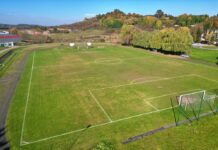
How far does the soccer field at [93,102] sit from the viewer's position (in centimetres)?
1531

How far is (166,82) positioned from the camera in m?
28.1

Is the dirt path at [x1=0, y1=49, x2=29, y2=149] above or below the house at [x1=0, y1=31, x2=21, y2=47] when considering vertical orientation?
below

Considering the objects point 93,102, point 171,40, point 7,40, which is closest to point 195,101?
point 93,102

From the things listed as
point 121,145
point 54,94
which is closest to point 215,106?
point 121,145

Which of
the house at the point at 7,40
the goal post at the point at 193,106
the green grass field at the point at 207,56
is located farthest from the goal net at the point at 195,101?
the house at the point at 7,40

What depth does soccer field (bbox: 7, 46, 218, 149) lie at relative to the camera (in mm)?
15312

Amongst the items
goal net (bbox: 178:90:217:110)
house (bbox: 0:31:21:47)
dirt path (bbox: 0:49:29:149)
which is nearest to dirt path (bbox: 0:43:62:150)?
dirt path (bbox: 0:49:29:149)

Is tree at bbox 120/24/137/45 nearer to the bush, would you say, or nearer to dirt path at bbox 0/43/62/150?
the bush

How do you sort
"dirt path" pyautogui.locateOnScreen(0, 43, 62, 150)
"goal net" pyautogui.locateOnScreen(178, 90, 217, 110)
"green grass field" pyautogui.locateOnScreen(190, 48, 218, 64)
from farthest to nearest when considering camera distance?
"green grass field" pyautogui.locateOnScreen(190, 48, 218, 64)
"goal net" pyautogui.locateOnScreen(178, 90, 217, 110)
"dirt path" pyautogui.locateOnScreen(0, 43, 62, 150)

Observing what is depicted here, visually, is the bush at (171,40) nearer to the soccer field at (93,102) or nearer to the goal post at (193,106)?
the soccer field at (93,102)

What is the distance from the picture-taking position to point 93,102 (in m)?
21.5

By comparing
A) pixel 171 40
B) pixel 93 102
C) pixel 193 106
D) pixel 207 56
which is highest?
pixel 171 40

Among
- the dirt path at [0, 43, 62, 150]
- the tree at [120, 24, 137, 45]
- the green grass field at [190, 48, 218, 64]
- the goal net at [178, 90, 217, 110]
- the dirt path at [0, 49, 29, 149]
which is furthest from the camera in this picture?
the tree at [120, 24, 137, 45]

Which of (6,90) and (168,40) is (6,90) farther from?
(168,40)
